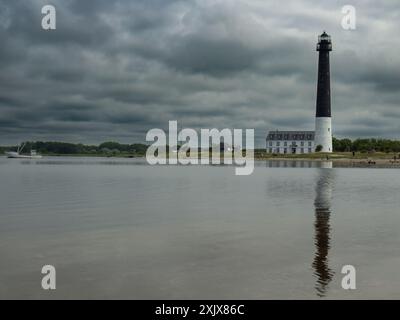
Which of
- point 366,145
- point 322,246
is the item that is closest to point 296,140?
point 366,145

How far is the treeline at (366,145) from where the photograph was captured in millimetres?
185375

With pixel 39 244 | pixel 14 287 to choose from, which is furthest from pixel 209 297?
pixel 39 244

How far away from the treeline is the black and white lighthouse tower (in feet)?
133

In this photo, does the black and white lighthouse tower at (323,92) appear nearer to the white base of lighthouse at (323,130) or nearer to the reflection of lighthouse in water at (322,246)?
the white base of lighthouse at (323,130)

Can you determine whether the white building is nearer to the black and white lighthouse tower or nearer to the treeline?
the treeline

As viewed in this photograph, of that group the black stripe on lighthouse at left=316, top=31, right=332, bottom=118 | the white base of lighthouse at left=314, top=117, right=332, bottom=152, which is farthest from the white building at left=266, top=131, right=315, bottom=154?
the black stripe on lighthouse at left=316, top=31, right=332, bottom=118

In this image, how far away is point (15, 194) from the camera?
1714 inches

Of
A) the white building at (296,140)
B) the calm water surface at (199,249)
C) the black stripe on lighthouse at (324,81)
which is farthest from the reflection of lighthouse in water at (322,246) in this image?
the white building at (296,140)

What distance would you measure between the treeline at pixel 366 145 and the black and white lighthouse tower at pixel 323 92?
133ft

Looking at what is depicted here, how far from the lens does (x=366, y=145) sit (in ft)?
616

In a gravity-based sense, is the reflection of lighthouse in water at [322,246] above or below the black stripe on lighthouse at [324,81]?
below

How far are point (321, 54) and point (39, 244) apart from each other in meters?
142

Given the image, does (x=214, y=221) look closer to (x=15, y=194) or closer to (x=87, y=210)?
(x=87, y=210)

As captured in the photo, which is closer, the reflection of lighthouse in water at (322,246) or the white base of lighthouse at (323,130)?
the reflection of lighthouse in water at (322,246)
